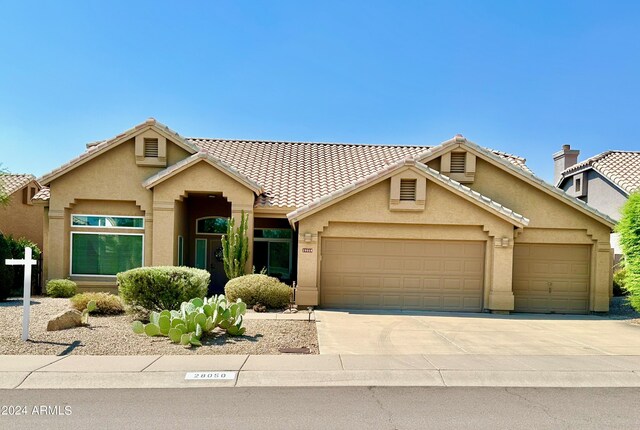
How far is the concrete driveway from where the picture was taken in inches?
366

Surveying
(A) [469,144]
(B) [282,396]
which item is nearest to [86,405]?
(B) [282,396]

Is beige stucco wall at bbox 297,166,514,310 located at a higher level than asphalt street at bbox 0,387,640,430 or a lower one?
higher

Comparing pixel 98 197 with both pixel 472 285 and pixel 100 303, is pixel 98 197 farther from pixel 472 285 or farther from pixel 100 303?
pixel 472 285

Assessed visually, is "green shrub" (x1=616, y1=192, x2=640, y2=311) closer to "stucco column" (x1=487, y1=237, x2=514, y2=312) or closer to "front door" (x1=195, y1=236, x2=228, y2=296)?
"stucco column" (x1=487, y1=237, x2=514, y2=312)

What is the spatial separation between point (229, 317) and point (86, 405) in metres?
3.86

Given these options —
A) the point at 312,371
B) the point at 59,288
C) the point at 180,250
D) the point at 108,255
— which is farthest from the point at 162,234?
the point at 312,371

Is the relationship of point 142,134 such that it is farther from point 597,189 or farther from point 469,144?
point 597,189

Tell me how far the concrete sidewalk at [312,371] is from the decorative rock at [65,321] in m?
1.86

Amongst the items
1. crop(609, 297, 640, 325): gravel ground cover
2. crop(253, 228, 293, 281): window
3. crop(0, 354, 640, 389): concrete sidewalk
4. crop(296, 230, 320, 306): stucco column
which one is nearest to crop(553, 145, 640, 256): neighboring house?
crop(609, 297, 640, 325): gravel ground cover

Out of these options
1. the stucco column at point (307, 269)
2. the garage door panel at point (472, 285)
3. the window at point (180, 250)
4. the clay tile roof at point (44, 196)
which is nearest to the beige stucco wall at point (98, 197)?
the clay tile roof at point (44, 196)

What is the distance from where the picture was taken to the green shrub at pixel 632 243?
13.2 meters

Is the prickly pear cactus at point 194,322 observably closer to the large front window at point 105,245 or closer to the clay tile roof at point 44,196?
the large front window at point 105,245

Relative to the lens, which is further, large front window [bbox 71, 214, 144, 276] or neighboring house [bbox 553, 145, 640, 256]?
neighboring house [bbox 553, 145, 640, 256]

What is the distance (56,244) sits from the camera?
15.9 metres
